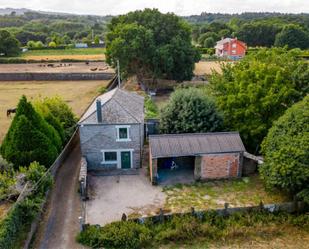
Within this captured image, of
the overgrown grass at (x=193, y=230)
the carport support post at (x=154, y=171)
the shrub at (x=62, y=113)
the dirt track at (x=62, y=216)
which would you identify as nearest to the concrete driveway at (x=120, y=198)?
the carport support post at (x=154, y=171)

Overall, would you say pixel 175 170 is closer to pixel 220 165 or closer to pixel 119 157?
pixel 220 165

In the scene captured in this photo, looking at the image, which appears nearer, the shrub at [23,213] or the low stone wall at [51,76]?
the shrub at [23,213]

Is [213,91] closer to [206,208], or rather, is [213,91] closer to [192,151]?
[192,151]

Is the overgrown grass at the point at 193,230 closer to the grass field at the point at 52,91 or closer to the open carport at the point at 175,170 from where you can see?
the open carport at the point at 175,170

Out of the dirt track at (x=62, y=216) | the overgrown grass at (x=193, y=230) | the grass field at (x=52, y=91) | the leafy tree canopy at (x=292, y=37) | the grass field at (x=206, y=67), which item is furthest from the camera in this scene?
the leafy tree canopy at (x=292, y=37)

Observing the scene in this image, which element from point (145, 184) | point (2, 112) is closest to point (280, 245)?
point (145, 184)

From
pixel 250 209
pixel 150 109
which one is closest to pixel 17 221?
pixel 250 209
